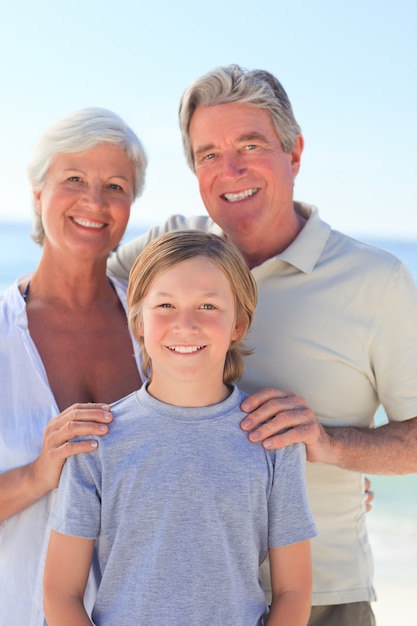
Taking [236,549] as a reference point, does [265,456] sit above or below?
above

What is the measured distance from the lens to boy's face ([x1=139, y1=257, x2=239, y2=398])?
6.98ft

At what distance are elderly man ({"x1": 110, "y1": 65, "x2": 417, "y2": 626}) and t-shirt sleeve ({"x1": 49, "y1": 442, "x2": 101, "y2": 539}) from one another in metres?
0.70

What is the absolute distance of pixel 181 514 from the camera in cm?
205

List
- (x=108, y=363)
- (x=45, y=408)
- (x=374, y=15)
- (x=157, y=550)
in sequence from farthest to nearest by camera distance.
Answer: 1. (x=374, y=15)
2. (x=108, y=363)
3. (x=45, y=408)
4. (x=157, y=550)

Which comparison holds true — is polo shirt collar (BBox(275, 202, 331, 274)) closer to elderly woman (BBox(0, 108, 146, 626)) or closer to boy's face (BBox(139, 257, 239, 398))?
boy's face (BBox(139, 257, 239, 398))

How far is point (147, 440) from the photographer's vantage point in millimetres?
2113

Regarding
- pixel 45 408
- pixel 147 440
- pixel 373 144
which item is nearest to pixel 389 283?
pixel 147 440

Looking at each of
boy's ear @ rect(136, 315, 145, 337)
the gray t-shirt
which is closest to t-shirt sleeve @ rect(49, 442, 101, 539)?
the gray t-shirt

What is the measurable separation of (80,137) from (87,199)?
8.1 inches

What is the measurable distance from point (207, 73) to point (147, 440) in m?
1.28

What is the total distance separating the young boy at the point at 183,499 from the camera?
6.64ft

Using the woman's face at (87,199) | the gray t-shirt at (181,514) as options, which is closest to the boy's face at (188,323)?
the gray t-shirt at (181,514)

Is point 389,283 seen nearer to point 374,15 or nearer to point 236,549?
point 236,549

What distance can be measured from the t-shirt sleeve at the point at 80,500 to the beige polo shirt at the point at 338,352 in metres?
0.70
